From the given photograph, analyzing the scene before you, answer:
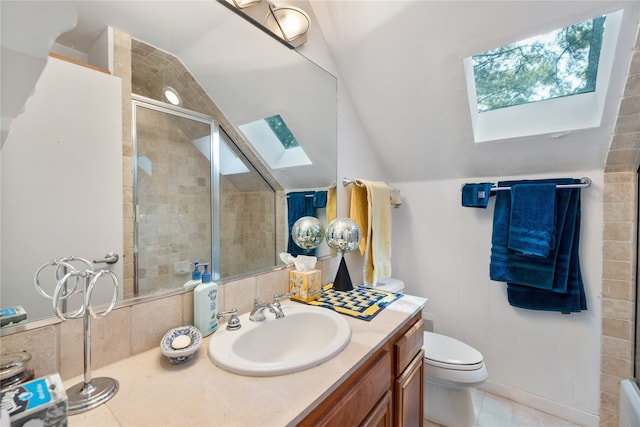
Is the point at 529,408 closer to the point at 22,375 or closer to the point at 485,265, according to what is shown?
the point at 485,265

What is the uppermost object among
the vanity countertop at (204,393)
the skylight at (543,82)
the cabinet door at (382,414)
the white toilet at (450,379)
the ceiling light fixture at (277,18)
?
the ceiling light fixture at (277,18)

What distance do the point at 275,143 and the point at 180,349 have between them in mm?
982

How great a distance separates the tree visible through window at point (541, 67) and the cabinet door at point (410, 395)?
1.57 meters

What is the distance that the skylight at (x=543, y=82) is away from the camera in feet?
4.29

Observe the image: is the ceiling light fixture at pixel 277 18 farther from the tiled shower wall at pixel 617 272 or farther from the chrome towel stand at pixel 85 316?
the tiled shower wall at pixel 617 272

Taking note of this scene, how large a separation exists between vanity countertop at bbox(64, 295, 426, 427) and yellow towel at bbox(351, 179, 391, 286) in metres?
0.86

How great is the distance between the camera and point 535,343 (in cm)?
170

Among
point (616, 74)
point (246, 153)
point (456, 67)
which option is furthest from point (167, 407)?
point (616, 74)

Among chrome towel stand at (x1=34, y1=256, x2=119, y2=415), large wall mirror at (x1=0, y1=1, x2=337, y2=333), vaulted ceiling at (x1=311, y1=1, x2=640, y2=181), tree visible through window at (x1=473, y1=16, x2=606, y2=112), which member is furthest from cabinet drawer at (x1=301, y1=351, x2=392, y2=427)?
tree visible through window at (x1=473, y1=16, x2=606, y2=112)

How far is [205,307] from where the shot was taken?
2.92 ft

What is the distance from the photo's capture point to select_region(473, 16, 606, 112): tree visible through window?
1334mm

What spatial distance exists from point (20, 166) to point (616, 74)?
2177 millimetres

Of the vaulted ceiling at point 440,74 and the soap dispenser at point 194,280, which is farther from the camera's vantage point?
the vaulted ceiling at point 440,74

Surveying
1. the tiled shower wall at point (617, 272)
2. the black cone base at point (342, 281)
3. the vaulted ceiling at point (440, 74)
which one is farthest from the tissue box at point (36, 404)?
the tiled shower wall at point (617, 272)
